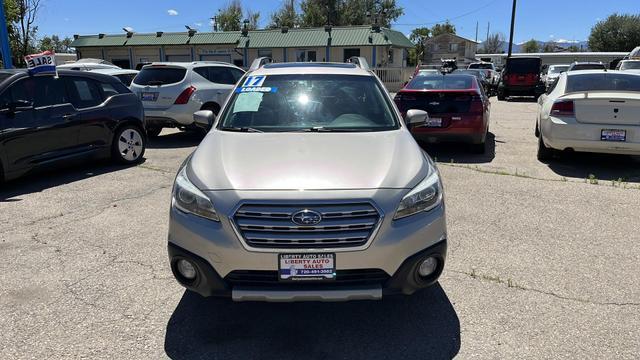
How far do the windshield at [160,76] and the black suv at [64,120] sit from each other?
2.14 m

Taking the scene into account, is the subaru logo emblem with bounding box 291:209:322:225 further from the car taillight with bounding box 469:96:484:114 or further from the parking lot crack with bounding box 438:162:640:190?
the car taillight with bounding box 469:96:484:114

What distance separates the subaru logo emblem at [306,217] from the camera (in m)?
2.82

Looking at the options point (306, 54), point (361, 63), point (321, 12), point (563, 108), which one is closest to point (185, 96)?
point (361, 63)

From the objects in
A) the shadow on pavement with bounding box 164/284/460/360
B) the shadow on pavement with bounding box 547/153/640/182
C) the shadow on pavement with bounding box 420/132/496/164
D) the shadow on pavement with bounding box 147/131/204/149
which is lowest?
the shadow on pavement with bounding box 147/131/204/149

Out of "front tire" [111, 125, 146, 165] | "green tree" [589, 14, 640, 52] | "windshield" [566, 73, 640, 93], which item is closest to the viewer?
"windshield" [566, 73, 640, 93]

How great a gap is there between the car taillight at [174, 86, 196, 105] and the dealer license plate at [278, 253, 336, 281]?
833 cm

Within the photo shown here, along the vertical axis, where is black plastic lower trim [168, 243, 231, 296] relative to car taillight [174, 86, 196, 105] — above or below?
below

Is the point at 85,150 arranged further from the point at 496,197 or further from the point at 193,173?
the point at 496,197

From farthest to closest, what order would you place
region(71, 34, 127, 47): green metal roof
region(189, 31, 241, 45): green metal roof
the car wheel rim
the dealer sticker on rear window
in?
1. region(71, 34, 127, 47): green metal roof
2. region(189, 31, 241, 45): green metal roof
3. the car wheel rim
4. the dealer sticker on rear window

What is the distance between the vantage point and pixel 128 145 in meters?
8.52

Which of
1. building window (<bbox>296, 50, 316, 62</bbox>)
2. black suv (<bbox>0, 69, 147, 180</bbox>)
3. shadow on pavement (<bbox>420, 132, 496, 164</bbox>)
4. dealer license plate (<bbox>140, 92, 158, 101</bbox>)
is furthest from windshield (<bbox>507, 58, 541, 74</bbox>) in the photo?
black suv (<bbox>0, 69, 147, 180</bbox>)

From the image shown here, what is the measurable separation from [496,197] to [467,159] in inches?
106

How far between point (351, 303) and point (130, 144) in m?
6.22

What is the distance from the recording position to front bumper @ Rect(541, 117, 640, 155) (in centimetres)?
727
